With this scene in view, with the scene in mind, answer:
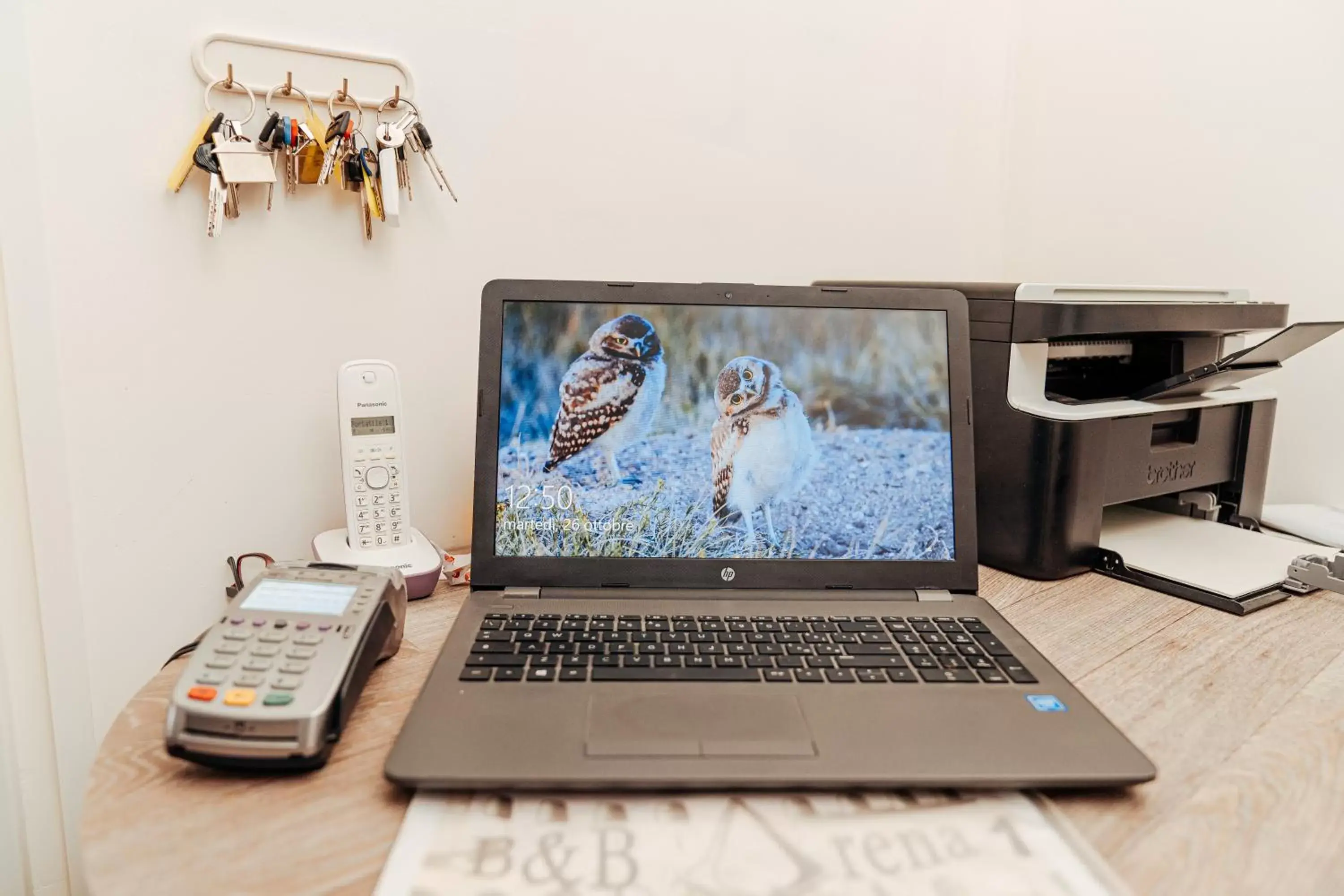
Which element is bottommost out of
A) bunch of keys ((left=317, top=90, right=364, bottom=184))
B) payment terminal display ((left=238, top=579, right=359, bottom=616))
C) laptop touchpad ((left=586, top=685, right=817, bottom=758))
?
laptop touchpad ((left=586, top=685, right=817, bottom=758))

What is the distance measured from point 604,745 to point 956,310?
0.54 metres

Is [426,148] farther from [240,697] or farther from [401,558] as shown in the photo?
[240,697]

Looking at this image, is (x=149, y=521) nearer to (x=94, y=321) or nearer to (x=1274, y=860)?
(x=94, y=321)

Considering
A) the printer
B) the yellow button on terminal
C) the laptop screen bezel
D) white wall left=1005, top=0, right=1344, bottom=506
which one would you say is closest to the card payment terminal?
the yellow button on terminal

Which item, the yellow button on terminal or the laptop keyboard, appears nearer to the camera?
the yellow button on terminal

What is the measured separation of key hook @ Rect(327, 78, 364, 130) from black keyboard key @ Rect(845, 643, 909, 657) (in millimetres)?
727

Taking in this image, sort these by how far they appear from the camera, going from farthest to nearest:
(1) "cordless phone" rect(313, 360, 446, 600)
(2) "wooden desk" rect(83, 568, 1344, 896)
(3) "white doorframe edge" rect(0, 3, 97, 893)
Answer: (1) "cordless phone" rect(313, 360, 446, 600) → (3) "white doorframe edge" rect(0, 3, 97, 893) → (2) "wooden desk" rect(83, 568, 1344, 896)

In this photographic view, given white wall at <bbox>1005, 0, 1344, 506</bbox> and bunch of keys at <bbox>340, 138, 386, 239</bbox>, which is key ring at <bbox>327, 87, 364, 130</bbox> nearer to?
bunch of keys at <bbox>340, 138, 386, 239</bbox>

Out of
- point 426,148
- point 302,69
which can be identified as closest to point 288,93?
point 302,69

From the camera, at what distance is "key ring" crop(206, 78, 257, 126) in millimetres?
834

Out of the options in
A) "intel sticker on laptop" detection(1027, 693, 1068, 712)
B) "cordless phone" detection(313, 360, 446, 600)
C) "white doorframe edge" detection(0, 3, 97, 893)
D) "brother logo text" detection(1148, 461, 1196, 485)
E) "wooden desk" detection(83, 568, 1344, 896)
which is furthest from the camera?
"brother logo text" detection(1148, 461, 1196, 485)

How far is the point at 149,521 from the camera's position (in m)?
0.87

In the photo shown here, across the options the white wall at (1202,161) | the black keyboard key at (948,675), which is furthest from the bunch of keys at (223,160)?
the white wall at (1202,161)

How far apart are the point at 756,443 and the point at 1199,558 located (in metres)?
0.55
